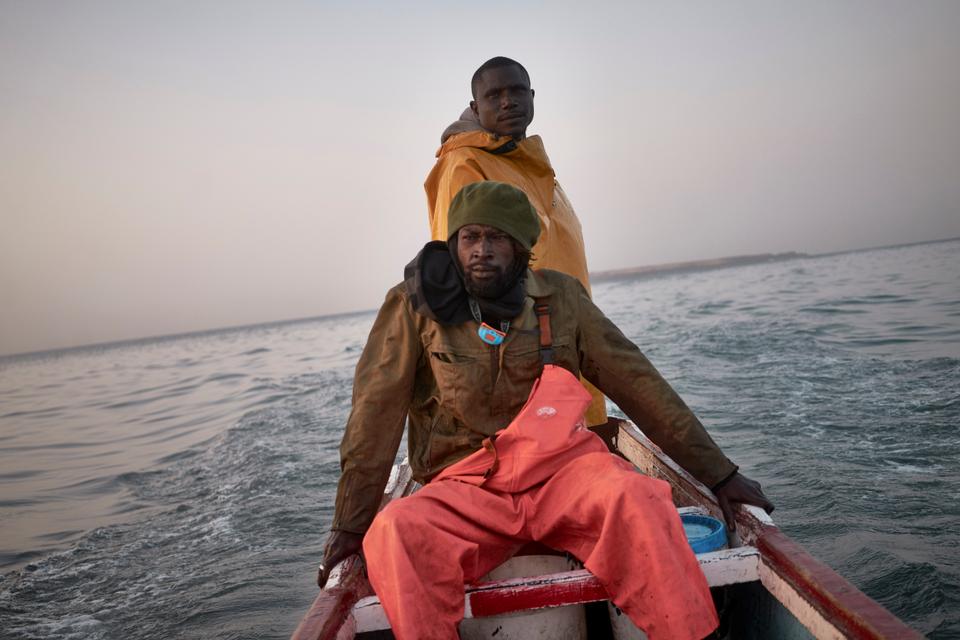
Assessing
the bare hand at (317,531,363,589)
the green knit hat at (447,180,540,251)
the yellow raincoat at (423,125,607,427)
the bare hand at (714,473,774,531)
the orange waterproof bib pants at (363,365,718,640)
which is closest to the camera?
the orange waterproof bib pants at (363,365,718,640)

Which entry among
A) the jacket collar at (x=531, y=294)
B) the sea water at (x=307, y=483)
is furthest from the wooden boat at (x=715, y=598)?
the sea water at (x=307, y=483)

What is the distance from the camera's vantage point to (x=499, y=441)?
2221 millimetres

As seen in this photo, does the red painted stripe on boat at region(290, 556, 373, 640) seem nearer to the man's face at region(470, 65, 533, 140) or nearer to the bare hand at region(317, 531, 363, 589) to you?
the bare hand at region(317, 531, 363, 589)

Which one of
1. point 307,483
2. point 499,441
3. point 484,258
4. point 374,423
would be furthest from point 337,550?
point 307,483

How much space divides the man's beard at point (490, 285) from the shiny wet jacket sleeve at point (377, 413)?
270mm

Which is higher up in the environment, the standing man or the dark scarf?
the standing man

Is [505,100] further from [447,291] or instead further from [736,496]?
[736,496]

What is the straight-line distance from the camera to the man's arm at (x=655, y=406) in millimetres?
2520

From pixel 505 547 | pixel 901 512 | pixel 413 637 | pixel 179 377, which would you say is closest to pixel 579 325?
pixel 505 547

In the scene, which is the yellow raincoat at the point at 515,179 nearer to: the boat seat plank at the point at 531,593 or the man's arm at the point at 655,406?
the man's arm at the point at 655,406

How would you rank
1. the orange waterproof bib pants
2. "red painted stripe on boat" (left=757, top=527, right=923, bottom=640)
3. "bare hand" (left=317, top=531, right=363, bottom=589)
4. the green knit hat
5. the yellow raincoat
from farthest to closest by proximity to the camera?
1. the yellow raincoat
2. the green knit hat
3. "bare hand" (left=317, top=531, right=363, bottom=589)
4. the orange waterproof bib pants
5. "red painted stripe on boat" (left=757, top=527, right=923, bottom=640)

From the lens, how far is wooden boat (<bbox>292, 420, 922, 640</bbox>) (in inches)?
71.2

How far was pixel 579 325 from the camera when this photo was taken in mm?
2645

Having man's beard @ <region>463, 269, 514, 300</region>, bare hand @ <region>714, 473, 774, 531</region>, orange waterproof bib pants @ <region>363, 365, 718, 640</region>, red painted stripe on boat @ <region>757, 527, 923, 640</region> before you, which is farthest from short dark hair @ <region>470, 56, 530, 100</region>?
red painted stripe on boat @ <region>757, 527, 923, 640</region>
